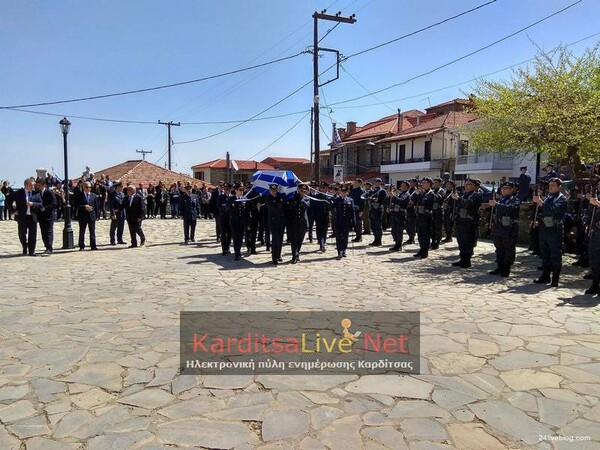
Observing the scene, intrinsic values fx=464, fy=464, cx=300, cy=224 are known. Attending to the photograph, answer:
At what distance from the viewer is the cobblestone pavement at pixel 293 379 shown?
3.29m

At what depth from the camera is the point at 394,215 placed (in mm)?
12898

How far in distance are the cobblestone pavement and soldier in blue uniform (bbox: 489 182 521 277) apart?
86cm

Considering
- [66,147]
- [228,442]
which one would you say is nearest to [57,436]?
[228,442]

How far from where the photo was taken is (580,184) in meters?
11.5

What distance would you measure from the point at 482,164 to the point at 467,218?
3031 cm

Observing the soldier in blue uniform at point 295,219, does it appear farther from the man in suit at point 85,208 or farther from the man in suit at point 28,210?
the man in suit at point 28,210

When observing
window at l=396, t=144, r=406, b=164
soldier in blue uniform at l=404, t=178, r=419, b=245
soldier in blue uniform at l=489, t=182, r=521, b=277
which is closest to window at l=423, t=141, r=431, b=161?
window at l=396, t=144, r=406, b=164

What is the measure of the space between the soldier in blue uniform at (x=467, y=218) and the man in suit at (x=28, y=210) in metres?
10.5

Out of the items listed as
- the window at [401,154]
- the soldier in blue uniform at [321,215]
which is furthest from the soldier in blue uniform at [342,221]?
the window at [401,154]

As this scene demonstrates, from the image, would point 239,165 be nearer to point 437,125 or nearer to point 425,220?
point 437,125

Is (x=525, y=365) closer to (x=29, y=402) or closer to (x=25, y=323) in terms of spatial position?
(x=29, y=402)

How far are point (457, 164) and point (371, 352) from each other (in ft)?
125

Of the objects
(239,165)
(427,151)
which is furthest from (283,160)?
(427,151)

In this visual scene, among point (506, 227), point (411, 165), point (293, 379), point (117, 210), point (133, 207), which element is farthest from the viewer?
point (411, 165)
